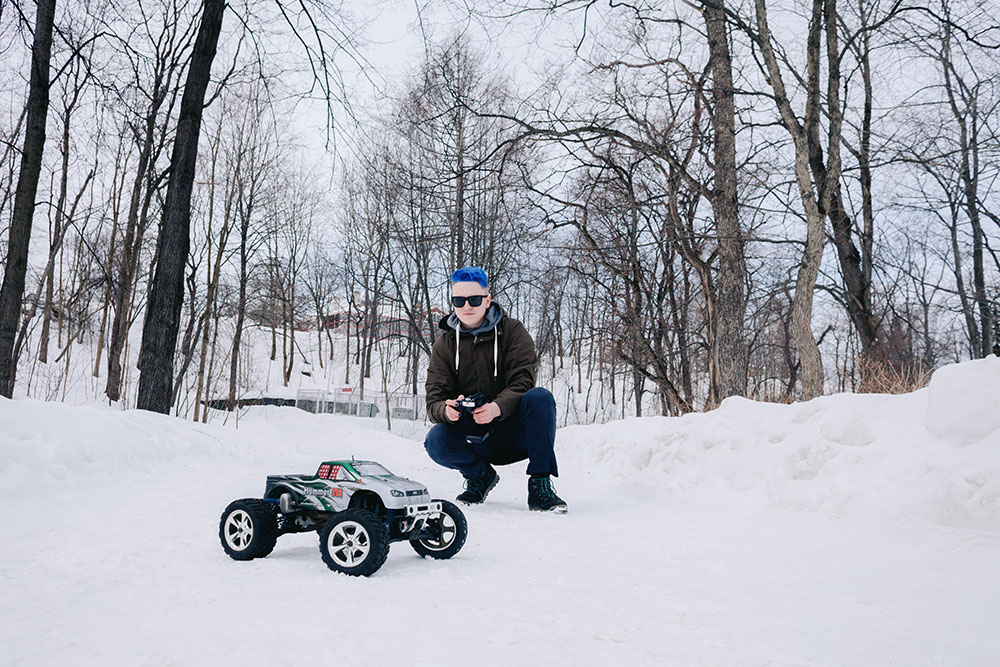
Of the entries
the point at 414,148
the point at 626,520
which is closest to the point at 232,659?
the point at 626,520

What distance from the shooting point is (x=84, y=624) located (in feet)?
4.93

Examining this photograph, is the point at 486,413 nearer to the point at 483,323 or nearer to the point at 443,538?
the point at 483,323

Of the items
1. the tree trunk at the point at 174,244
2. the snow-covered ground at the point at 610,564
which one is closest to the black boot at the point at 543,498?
the snow-covered ground at the point at 610,564

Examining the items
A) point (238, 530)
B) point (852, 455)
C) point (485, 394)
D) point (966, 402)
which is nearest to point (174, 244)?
point (485, 394)

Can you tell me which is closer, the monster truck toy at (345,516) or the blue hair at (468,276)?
the monster truck toy at (345,516)

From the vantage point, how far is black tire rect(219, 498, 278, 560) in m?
2.33

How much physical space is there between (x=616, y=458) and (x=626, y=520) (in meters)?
2.28

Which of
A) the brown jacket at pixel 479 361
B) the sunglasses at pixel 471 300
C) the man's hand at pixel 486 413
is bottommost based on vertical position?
the man's hand at pixel 486 413

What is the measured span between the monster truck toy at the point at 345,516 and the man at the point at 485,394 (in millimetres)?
1547

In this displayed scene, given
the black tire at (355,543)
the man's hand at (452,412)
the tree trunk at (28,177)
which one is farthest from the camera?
the tree trunk at (28,177)

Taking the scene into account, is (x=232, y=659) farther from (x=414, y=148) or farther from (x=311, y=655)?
(x=414, y=148)

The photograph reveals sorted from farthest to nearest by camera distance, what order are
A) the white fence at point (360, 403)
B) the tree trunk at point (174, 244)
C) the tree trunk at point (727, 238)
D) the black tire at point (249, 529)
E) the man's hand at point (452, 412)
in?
the white fence at point (360, 403), the tree trunk at point (174, 244), the tree trunk at point (727, 238), the man's hand at point (452, 412), the black tire at point (249, 529)

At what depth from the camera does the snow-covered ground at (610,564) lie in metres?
1.43

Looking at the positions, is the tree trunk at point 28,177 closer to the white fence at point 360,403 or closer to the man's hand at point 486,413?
the man's hand at point 486,413
